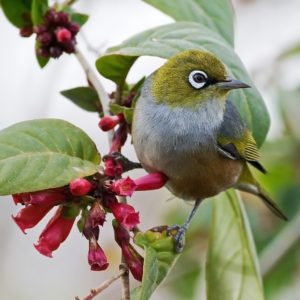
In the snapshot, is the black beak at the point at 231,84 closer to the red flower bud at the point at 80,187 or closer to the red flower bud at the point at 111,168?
the red flower bud at the point at 111,168

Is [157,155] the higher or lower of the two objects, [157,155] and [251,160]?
the higher

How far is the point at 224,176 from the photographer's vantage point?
283 centimetres

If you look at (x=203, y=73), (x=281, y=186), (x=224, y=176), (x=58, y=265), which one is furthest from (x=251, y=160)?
(x=58, y=265)

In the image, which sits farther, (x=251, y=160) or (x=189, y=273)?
(x=189, y=273)

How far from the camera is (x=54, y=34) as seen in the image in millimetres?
2527

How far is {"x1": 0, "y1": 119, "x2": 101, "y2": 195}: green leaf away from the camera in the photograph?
72.9 inches

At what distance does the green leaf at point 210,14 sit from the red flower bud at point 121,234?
83 centimetres

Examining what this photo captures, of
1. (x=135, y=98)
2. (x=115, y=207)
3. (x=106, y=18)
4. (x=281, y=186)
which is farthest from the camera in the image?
(x=106, y=18)

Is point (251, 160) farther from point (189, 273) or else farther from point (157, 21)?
point (157, 21)

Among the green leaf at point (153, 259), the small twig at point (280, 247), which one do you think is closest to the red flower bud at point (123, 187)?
the green leaf at point (153, 259)

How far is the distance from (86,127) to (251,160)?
13.0 ft

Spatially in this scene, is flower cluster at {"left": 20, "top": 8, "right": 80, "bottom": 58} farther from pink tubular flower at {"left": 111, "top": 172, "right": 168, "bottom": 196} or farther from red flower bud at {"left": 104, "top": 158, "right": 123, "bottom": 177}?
red flower bud at {"left": 104, "top": 158, "right": 123, "bottom": 177}

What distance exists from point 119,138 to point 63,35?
42cm

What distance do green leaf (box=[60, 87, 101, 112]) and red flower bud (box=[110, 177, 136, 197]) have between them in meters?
0.54
